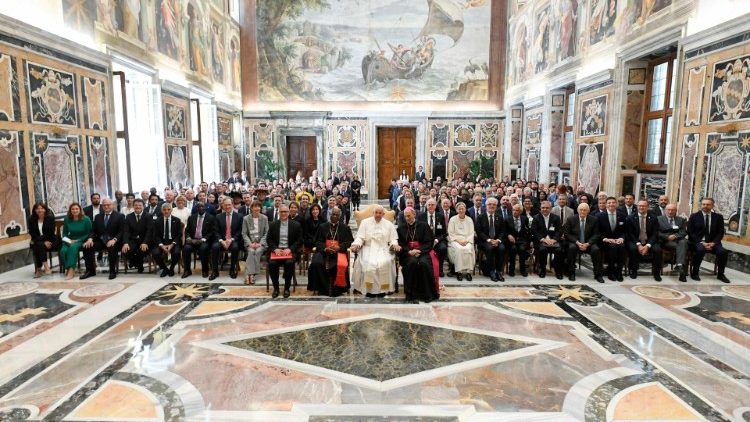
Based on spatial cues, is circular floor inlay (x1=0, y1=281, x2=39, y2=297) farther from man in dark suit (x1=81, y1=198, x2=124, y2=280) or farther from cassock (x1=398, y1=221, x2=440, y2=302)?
cassock (x1=398, y1=221, x2=440, y2=302)

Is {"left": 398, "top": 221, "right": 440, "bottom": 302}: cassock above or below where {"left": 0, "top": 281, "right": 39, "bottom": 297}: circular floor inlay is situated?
above

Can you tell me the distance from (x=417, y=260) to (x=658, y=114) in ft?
23.1

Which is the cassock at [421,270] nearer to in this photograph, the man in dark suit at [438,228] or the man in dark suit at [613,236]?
the man in dark suit at [438,228]

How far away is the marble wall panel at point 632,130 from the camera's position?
9.84m

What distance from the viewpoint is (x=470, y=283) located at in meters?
6.80

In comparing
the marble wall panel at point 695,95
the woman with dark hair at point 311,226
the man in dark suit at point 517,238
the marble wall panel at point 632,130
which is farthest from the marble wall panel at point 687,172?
the woman with dark hair at point 311,226

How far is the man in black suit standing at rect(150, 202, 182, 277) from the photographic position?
23.3 feet

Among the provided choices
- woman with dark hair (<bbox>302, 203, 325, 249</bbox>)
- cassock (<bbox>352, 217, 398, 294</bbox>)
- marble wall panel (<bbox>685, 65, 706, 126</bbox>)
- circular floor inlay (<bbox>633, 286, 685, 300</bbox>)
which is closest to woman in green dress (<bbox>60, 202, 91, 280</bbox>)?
woman with dark hair (<bbox>302, 203, 325, 249</bbox>)

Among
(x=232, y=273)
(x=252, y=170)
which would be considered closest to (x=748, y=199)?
(x=232, y=273)

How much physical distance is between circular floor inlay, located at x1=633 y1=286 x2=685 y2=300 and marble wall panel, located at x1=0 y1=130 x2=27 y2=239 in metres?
9.68

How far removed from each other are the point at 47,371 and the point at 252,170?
50.4ft

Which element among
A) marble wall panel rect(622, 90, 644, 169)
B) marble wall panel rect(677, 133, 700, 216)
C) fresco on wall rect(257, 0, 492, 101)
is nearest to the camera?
marble wall panel rect(677, 133, 700, 216)

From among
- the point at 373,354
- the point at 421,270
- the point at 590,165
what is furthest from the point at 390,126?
the point at 373,354

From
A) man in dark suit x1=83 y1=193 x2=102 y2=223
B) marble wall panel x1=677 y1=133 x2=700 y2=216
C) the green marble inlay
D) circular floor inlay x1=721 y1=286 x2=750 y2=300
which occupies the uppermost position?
marble wall panel x1=677 y1=133 x2=700 y2=216
